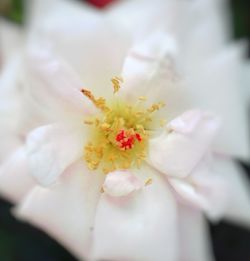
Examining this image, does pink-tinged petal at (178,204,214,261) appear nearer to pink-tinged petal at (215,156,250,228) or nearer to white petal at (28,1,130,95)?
pink-tinged petal at (215,156,250,228)

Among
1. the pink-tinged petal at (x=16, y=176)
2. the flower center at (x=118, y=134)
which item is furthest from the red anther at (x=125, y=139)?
the pink-tinged petal at (x=16, y=176)

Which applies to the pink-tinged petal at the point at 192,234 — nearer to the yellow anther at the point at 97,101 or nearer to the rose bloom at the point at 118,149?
the rose bloom at the point at 118,149

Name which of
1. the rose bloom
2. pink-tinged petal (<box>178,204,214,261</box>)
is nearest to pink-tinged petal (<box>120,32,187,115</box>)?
the rose bloom

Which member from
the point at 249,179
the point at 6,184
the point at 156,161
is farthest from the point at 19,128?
the point at 249,179

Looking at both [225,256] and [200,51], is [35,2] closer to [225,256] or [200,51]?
[200,51]

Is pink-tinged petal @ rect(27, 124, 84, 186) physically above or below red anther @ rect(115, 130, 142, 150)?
below

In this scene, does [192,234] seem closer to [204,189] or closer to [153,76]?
[204,189]
